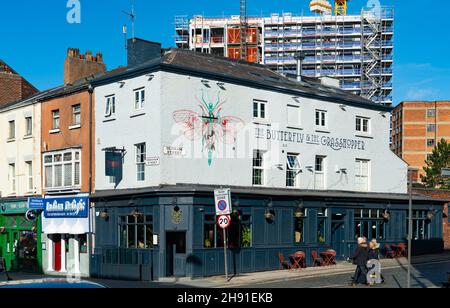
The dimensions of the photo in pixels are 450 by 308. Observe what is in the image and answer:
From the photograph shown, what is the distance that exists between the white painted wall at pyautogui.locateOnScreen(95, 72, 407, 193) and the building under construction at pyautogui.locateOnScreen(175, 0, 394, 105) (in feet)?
293

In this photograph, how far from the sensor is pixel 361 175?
3934 cm

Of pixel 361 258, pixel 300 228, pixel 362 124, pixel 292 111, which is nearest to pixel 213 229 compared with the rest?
pixel 300 228

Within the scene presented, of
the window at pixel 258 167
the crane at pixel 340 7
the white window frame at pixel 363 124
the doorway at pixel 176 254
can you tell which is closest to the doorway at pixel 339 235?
the window at pixel 258 167

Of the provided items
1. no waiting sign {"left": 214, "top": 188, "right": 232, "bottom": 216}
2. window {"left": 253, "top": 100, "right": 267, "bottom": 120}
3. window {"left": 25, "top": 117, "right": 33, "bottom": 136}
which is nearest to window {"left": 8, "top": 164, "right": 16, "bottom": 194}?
window {"left": 25, "top": 117, "right": 33, "bottom": 136}

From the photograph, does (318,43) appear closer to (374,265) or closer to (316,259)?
(316,259)

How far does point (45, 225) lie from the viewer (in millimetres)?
36531

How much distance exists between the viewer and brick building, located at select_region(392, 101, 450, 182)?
121375 mm

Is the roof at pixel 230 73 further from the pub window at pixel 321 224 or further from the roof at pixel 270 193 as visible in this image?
the pub window at pixel 321 224

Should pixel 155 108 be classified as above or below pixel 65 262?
above

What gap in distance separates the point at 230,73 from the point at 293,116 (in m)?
4.22

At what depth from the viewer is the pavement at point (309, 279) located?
25.7 m
